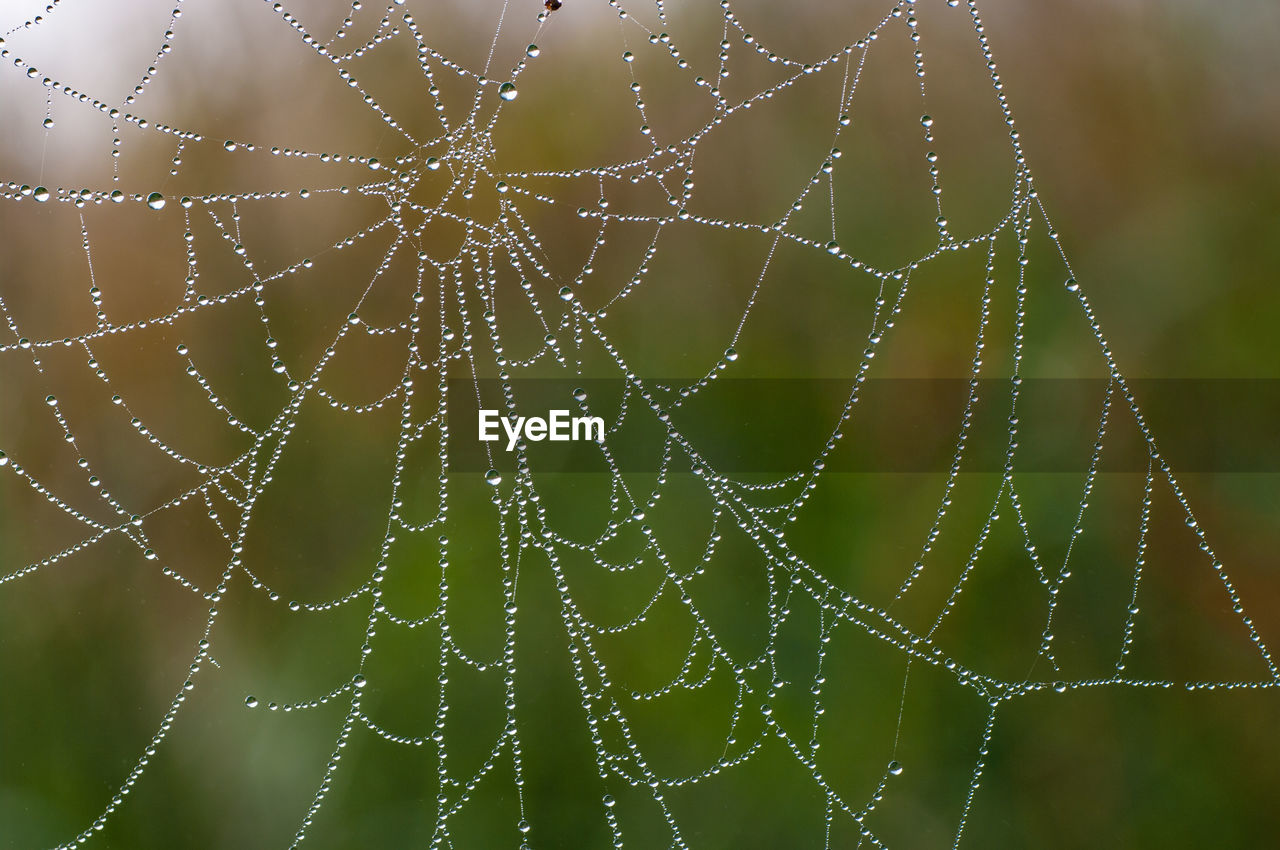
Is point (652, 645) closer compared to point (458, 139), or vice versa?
point (458, 139)

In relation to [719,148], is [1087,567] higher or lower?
lower

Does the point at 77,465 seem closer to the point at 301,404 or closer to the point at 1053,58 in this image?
the point at 301,404


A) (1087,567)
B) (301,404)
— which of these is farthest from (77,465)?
(1087,567)

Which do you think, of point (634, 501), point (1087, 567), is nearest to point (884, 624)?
point (1087, 567)

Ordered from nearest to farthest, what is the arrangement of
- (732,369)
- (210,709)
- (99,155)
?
(99,155) → (210,709) → (732,369)

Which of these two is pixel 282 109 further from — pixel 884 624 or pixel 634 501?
pixel 884 624

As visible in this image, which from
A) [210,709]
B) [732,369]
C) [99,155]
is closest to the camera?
[99,155]

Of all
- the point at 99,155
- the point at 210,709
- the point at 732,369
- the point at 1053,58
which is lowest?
the point at 210,709
